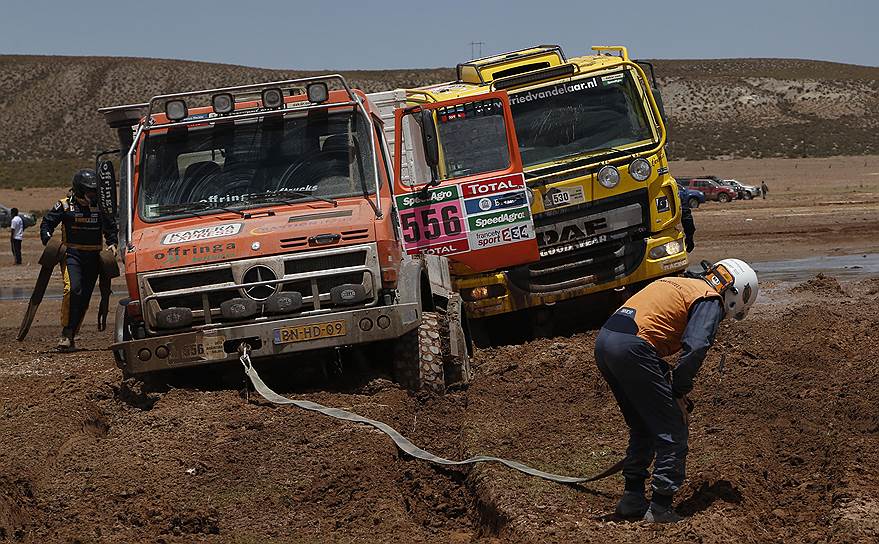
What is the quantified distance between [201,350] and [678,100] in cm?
11702

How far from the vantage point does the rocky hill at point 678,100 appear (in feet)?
329

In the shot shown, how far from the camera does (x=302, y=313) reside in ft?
31.9

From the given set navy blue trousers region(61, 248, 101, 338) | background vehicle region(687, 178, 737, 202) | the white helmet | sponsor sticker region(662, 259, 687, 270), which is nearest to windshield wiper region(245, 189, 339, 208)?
the white helmet

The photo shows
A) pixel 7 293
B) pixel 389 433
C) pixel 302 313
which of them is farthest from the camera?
pixel 7 293

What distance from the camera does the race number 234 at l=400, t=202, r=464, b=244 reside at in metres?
13.0

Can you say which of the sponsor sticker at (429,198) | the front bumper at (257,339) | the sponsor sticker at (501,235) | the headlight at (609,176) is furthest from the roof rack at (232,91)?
the headlight at (609,176)

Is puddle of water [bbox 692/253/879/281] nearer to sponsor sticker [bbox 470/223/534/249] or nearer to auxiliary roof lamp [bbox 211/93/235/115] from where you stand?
sponsor sticker [bbox 470/223/534/249]

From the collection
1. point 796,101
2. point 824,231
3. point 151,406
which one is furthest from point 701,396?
point 796,101

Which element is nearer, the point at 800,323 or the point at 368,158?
the point at 368,158

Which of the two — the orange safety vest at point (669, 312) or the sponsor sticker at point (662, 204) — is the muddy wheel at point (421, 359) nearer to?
the orange safety vest at point (669, 312)

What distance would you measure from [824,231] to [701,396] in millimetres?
21205

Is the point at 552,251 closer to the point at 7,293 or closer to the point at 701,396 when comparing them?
the point at 701,396

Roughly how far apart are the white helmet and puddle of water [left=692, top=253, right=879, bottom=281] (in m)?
14.3

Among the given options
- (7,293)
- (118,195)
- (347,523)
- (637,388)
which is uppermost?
(118,195)
